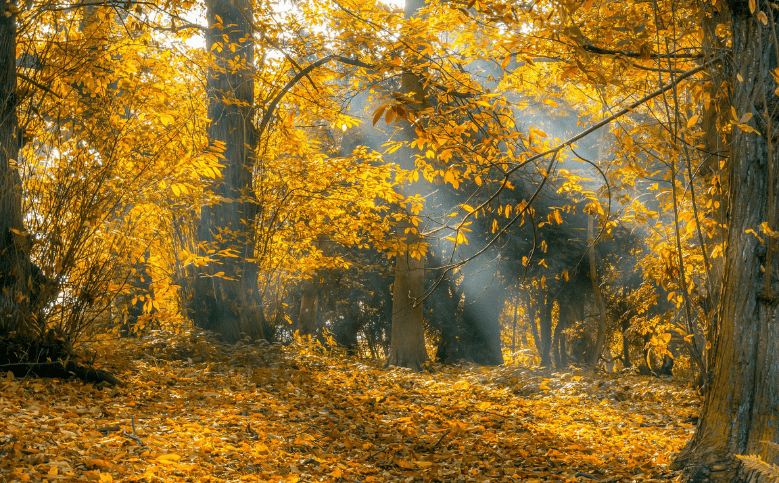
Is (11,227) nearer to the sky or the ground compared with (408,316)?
nearer to the sky

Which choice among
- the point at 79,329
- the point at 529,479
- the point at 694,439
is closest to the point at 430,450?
the point at 529,479

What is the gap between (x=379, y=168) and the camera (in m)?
7.85

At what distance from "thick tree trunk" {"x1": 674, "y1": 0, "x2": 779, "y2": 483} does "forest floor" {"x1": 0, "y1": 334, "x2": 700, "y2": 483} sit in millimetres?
485

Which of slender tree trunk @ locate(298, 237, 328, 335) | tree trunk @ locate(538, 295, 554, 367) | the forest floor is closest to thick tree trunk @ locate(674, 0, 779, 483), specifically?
the forest floor

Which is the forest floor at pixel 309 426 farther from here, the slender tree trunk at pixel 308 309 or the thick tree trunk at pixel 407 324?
the slender tree trunk at pixel 308 309

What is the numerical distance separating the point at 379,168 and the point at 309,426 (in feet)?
13.7

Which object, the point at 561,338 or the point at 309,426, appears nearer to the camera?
the point at 309,426

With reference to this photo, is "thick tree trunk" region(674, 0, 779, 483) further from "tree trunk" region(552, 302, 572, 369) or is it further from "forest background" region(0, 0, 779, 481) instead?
"tree trunk" region(552, 302, 572, 369)

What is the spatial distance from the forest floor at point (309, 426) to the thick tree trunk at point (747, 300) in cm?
48

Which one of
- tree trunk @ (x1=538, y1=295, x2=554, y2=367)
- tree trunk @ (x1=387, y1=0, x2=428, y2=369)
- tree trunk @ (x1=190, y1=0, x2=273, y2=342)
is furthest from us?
tree trunk @ (x1=538, y1=295, x2=554, y2=367)

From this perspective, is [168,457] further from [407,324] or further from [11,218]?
[407,324]

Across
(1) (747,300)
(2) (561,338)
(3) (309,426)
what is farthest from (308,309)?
(1) (747,300)

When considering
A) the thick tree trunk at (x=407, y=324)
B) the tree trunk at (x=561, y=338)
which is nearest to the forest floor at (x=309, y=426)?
the thick tree trunk at (x=407, y=324)

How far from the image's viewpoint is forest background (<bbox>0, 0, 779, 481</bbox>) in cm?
320
